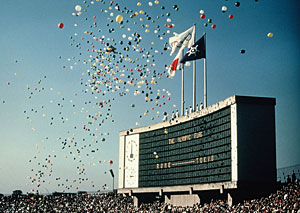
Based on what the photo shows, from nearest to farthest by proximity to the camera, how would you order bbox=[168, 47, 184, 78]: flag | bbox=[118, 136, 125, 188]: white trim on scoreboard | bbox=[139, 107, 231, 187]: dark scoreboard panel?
bbox=[139, 107, 231, 187]: dark scoreboard panel
bbox=[168, 47, 184, 78]: flag
bbox=[118, 136, 125, 188]: white trim on scoreboard

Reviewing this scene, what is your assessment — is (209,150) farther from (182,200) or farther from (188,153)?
(182,200)

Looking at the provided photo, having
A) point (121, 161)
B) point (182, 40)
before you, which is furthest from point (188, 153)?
point (121, 161)

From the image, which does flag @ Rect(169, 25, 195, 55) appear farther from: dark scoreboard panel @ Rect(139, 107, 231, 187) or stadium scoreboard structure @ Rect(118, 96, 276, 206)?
dark scoreboard panel @ Rect(139, 107, 231, 187)

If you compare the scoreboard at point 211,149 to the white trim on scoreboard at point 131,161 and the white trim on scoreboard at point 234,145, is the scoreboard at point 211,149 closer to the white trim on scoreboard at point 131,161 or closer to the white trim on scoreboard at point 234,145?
the white trim on scoreboard at point 234,145

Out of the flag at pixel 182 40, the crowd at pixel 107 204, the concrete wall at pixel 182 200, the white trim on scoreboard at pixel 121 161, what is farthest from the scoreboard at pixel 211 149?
the flag at pixel 182 40

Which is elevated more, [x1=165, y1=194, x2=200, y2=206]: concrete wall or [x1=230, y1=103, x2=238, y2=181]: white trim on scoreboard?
[x1=230, y1=103, x2=238, y2=181]: white trim on scoreboard

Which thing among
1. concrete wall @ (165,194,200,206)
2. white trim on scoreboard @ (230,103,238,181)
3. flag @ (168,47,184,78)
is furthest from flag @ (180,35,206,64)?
concrete wall @ (165,194,200,206)
